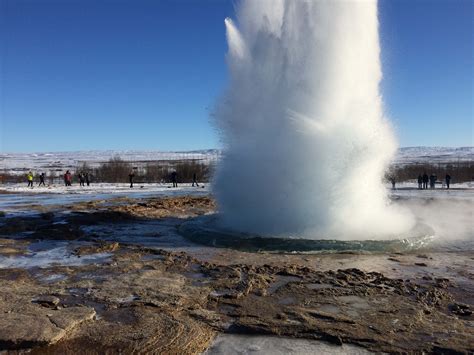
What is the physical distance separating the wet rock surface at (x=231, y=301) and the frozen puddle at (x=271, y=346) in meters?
0.10

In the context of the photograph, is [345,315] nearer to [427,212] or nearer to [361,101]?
[361,101]

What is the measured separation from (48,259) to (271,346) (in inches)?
207

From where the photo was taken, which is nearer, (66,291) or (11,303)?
(11,303)

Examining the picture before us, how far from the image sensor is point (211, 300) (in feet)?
17.7

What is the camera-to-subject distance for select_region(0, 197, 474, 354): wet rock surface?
4.18 m

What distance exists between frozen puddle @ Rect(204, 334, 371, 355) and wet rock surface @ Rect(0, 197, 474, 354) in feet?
0.32

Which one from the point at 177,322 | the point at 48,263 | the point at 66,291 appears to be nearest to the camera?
the point at 177,322

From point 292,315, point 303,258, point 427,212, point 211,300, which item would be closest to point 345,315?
point 292,315

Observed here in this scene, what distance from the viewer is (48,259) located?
308 inches

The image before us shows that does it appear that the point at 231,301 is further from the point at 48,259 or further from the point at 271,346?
the point at 48,259

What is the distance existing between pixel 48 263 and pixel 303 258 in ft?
14.7

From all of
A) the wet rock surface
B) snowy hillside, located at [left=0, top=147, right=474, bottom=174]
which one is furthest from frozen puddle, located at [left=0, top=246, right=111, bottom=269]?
snowy hillside, located at [left=0, top=147, right=474, bottom=174]

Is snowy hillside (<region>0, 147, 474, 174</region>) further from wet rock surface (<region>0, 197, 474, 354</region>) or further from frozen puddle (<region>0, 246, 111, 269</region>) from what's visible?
wet rock surface (<region>0, 197, 474, 354</region>)

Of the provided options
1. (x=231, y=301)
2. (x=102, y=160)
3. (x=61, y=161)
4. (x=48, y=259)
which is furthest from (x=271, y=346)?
(x=61, y=161)
